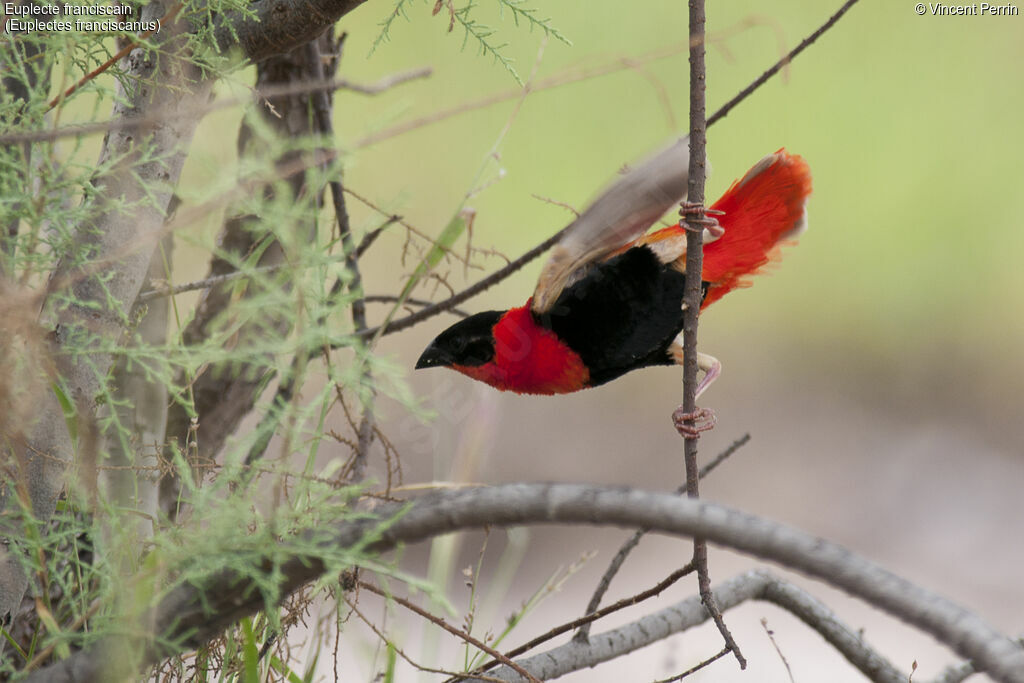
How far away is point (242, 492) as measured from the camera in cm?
53

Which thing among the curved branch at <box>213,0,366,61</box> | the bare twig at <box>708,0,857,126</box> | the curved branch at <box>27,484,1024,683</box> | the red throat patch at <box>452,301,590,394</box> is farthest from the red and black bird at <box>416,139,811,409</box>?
the curved branch at <box>27,484,1024,683</box>

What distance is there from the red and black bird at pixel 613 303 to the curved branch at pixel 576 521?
1.91 feet

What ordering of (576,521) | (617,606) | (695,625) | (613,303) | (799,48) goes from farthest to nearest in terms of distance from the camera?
(613,303) → (695,625) → (799,48) → (617,606) → (576,521)

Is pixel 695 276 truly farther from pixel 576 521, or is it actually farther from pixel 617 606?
pixel 576 521

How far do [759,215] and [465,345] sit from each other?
1.24 ft

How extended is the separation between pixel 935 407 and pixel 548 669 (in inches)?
81.4

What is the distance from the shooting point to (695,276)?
73cm

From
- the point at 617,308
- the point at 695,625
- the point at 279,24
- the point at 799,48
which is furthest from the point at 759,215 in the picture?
the point at 279,24

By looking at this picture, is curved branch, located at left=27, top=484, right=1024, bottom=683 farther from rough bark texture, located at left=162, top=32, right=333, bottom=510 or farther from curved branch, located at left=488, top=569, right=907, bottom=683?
rough bark texture, located at left=162, top=32, right=333, bottom=510

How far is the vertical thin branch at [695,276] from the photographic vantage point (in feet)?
2.19

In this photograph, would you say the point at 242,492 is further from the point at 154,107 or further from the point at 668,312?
the point at 668,312

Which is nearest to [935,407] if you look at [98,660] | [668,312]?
[668,312]

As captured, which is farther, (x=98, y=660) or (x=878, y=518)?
(x=878, y=518)

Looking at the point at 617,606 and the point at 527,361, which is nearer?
the point at 617,606
